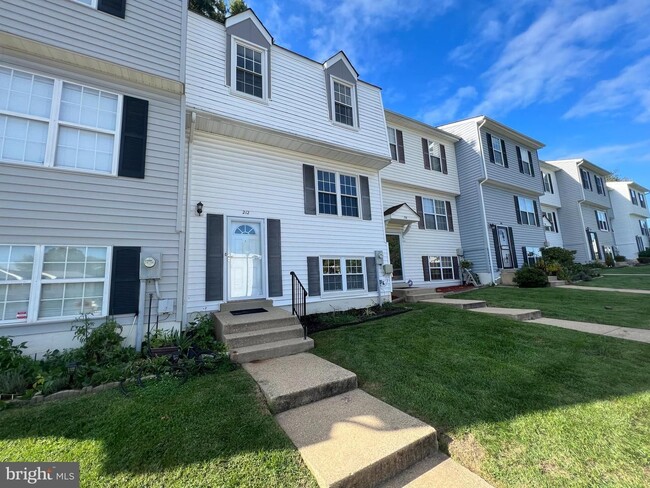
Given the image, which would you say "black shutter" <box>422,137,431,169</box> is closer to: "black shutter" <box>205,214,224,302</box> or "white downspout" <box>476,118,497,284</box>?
"white downspout" <box>476,118,497,284</box>

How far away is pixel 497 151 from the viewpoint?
14.7 m

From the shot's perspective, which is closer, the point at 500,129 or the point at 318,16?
the point at 318,16

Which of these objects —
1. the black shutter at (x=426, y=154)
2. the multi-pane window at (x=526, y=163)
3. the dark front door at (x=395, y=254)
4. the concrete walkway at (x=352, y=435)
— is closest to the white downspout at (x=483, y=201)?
the black shutter at (x=426, y=154)

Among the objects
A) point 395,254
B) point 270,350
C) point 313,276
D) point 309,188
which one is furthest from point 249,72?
point 395,254

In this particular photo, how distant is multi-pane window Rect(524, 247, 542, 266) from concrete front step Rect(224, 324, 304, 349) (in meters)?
15.5

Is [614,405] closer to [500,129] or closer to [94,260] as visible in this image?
[94,260]

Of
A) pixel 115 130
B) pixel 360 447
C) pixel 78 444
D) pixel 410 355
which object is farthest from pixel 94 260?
pixel 410 355

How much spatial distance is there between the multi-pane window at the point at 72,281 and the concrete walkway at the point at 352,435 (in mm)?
3365

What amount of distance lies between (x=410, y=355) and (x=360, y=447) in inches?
101

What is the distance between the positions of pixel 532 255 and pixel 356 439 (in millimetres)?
17819

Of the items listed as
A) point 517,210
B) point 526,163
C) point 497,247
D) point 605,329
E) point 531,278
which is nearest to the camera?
point 605,329

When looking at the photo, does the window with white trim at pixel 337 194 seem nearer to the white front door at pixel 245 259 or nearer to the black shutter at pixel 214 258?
the white front door at pixel 245 259

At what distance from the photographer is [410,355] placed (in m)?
4.65

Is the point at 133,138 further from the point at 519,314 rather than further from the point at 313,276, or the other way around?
the point at 519,314
